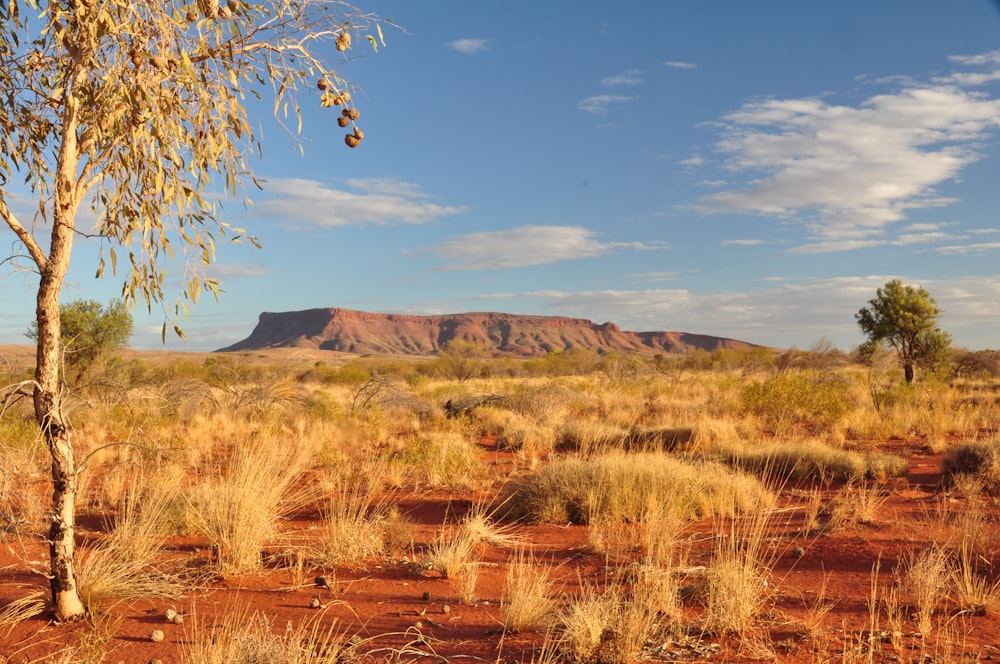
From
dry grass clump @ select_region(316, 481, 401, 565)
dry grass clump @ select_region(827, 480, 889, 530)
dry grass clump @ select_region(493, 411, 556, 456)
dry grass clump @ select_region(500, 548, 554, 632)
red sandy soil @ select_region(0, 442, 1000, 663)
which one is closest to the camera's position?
red sandy soil @ select_region(0, 442, 1000, 663)

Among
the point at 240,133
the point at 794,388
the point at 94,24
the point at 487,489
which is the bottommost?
the point at 487,489

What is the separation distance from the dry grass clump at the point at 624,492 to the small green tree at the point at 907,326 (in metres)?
27.4

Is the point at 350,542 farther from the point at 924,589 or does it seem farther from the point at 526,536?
the point at 924,589

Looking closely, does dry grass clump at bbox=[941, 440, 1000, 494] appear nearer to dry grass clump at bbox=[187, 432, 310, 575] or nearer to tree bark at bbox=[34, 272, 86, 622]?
dry grass clump at bbox=[187, 432, 310, 575]

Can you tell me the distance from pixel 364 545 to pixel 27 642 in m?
2.64

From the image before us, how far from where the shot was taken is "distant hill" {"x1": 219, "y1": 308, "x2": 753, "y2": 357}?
159000 millimetres

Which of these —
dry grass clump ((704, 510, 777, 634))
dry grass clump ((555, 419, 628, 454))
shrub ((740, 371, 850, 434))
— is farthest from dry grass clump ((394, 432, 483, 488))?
shrub ((740, 371, 850, 434))

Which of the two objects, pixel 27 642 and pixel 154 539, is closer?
pixel 27 642

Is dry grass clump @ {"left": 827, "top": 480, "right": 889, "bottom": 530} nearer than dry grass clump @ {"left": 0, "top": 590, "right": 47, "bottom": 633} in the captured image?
No

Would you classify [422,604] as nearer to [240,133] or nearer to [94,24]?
[240,133]

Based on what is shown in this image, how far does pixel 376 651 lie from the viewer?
423cm

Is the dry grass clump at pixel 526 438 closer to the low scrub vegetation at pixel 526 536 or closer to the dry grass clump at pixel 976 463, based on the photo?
the low scrub vegetation at pixel 526 536

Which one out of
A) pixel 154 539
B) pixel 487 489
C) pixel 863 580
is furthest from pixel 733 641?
pixel 487 489

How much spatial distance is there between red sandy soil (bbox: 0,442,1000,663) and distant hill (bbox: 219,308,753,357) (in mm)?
144261
